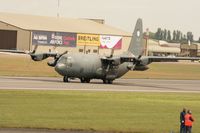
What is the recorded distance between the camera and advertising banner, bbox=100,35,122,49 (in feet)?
561

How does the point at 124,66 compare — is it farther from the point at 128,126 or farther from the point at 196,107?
the point at 128,126

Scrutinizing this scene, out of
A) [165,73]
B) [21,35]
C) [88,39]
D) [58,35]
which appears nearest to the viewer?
[165,73]

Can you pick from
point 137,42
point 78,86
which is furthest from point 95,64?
point 78,86

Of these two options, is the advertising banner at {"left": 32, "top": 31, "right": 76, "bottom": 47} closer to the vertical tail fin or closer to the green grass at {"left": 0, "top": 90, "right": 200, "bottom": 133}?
the vertical tail fin

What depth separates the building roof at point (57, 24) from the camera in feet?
524

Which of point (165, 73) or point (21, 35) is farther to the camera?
point (21, 35)

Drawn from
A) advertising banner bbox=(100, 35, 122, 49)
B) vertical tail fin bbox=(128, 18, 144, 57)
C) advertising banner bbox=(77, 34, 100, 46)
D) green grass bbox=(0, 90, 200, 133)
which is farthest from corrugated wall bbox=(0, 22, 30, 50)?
green grass bbox=(0, 90, 200, 133)

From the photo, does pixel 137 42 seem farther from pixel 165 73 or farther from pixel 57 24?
pixel 57 24

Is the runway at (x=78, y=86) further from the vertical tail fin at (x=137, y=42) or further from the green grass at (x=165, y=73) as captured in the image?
the green grass at (x=165, y=73)

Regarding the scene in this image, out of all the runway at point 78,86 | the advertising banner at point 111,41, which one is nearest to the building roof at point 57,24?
the advertising banner at point 111,41

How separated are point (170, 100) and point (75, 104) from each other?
9709 mm

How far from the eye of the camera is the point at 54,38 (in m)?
162

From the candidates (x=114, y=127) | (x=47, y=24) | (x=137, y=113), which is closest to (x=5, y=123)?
(x=114, y=127)

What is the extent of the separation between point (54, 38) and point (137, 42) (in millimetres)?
89476
